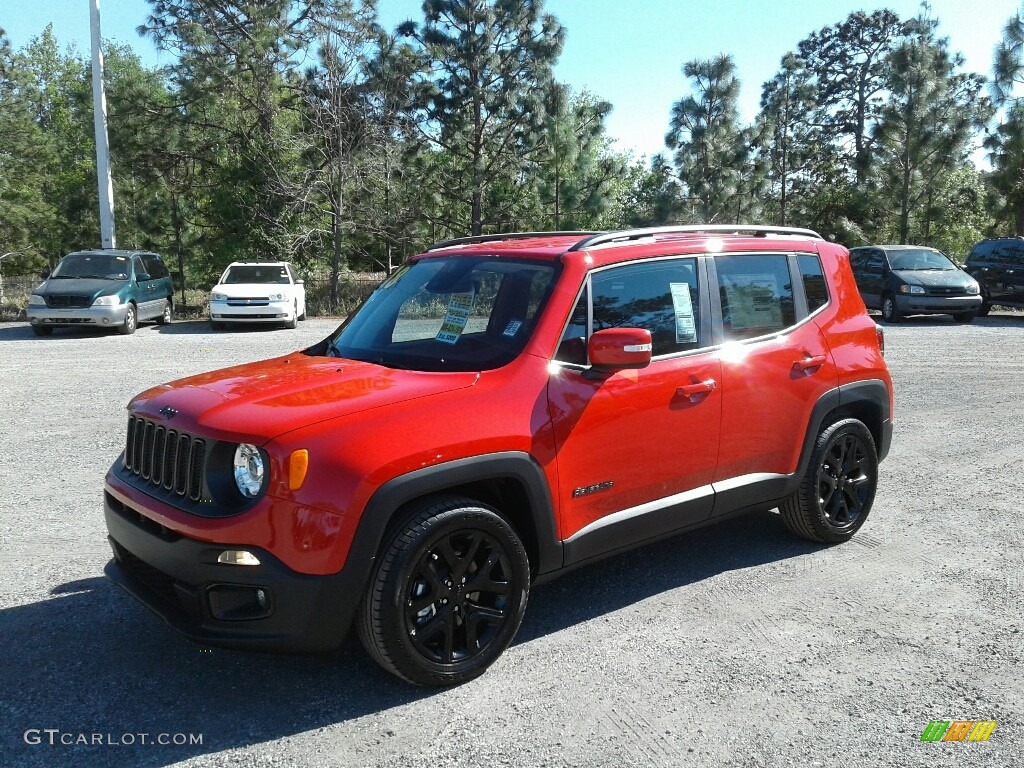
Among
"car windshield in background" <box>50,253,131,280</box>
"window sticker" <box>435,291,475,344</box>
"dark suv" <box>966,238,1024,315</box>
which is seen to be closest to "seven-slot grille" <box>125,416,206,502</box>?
"window sticker" <box>435,291,475,344</box>

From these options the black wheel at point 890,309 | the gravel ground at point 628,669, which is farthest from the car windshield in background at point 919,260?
the gravel ground at point 628,669

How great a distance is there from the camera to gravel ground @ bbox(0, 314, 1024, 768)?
3.03 m

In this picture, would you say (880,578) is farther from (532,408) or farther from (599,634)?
(532,408)

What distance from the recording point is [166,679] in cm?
350

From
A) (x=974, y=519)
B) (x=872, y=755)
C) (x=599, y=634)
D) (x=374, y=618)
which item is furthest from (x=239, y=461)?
(x=974, y=519)

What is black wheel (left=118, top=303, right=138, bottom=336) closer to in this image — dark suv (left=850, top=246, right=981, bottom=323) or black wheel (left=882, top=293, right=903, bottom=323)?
dark suv (left=850, top=246, right=981, bottom=323)

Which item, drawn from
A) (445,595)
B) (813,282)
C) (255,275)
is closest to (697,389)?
(813,282)

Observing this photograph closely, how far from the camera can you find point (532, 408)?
11.8 feet

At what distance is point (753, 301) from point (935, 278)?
1716 centimetres

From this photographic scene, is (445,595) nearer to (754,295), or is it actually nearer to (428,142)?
(754,295)

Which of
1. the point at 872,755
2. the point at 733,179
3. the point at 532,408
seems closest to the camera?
the point at 872,755

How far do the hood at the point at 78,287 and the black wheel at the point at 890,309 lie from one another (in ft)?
56.7

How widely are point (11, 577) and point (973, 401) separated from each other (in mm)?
9656

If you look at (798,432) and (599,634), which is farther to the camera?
(798,432)
